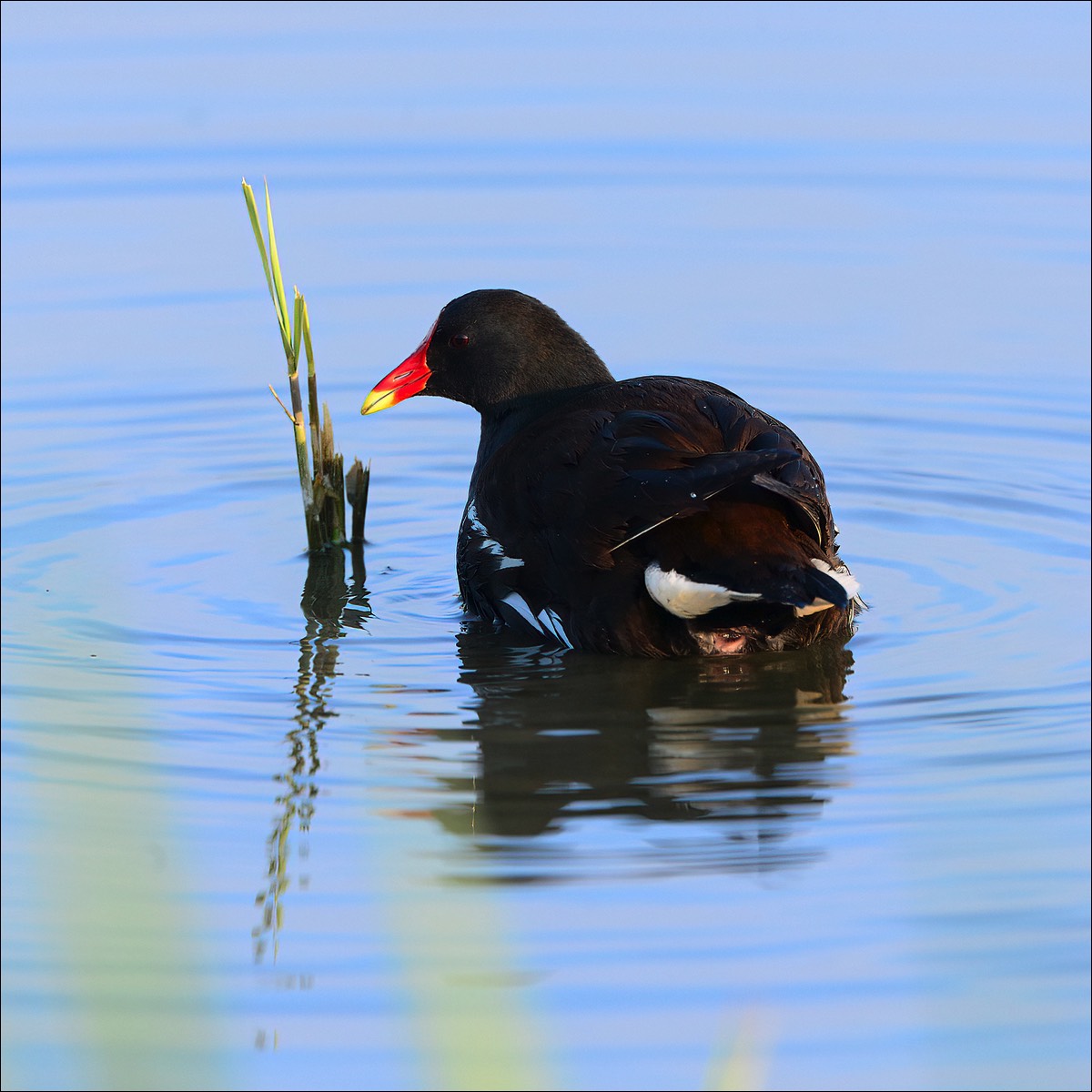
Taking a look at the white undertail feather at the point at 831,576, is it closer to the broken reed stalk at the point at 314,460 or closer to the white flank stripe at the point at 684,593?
the white flank stripe at the point at 684,593

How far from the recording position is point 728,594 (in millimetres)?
5242

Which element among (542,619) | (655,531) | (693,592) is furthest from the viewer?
(542,619)

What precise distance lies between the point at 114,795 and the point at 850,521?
3906 mm

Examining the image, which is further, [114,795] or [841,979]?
[114,795]

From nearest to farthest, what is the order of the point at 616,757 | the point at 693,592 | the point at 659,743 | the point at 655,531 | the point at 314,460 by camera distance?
the point at 616,757 → the point at 659,743 → the point at 693,592 → the point at 655,531 → the point at 314,460

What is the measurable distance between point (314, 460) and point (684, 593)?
2.34 metres

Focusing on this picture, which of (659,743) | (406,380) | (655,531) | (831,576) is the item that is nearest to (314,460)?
(406,380)

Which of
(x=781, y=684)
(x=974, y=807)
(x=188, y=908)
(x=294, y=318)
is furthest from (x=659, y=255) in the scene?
(x=188, y=908)

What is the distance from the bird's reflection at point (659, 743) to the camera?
4.50 metres

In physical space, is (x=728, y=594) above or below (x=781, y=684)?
above

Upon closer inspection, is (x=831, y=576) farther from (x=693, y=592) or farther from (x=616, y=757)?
(x=616, y=757)

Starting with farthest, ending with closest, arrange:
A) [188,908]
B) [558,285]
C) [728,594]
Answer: [558,285] → [728,594] → [188,908]

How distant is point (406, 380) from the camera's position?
725 centimetres

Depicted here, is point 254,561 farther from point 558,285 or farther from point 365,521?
point 558,285
